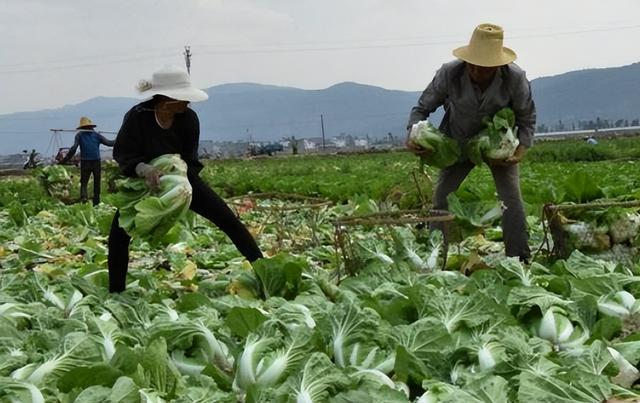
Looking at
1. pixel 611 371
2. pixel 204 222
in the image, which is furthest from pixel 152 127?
pixel 204 222

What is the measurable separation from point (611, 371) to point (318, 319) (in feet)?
4.43

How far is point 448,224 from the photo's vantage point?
232 inches

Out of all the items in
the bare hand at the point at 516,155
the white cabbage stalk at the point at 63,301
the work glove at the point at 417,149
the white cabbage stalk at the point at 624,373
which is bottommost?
the white cabbage stalk at the point at 624,373

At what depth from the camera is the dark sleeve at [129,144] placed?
521 centimetres

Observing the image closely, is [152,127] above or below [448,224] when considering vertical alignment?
above

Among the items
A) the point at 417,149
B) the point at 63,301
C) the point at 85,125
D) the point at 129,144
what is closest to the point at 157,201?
the point at 129,144

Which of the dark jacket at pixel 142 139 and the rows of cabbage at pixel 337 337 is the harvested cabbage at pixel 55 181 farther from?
the dark jacket at pixel 142 139

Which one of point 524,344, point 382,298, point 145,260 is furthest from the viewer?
point 145,260

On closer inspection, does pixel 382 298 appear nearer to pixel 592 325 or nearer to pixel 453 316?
pixel 453 316

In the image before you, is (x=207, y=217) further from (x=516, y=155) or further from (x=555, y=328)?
(x=555, y=328)

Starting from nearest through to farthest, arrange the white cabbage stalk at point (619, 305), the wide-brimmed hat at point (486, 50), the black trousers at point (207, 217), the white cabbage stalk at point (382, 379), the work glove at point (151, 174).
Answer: the white cabbage stalk at point (382, 379)
the white cabbage stalk at point (619, 305)
the work glove at point (151, 174)
the black trousers at point (207, 217)
the wide-brimmed hat at point (486, 50)

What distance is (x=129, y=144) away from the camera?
5.23 meters

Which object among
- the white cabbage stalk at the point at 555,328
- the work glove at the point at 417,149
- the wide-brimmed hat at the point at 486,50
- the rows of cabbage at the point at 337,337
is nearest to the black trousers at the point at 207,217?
the rows of cabbage at the point at 337,337

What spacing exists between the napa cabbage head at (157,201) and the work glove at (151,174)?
0.07 feet
